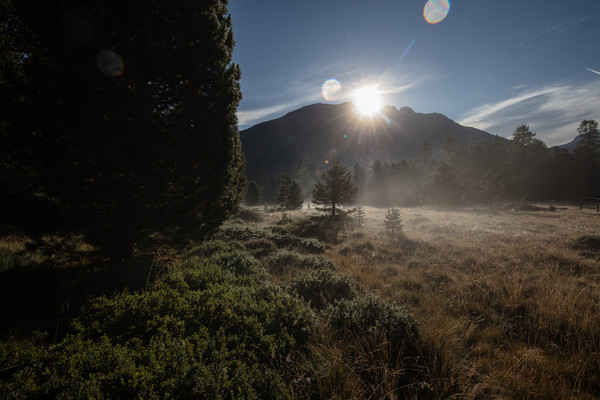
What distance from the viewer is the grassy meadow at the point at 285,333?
249 cm

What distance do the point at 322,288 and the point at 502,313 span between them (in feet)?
12.8

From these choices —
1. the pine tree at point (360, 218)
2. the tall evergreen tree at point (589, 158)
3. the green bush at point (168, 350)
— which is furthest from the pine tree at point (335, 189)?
the tall evergreen tree at point (589, 158)

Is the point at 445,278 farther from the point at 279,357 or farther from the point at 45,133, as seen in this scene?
the point at 45,133

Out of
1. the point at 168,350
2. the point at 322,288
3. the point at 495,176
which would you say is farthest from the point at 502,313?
the point at 495,176

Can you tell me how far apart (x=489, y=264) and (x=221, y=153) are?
10.3 metres

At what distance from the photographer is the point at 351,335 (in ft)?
12.2

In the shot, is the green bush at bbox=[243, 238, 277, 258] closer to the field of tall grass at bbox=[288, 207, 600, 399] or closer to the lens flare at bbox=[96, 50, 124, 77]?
the field of tall grass at bbox=[288, 207, 600, 399]

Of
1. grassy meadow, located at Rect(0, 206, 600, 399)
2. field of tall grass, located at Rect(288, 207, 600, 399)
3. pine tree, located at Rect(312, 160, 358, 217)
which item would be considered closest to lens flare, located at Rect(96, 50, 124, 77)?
grassy meadow, located at Rect(0, 206, 600, 399)

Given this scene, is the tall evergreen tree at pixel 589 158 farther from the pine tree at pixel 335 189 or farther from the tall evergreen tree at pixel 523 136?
the pine tree at pixel 335 189

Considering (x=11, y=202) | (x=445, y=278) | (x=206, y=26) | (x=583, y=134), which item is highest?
(x=583, y=134)

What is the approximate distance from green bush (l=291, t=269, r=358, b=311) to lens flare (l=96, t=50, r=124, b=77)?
6.98m

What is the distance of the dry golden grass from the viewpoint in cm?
295

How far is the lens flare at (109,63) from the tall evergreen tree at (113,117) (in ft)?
0.07

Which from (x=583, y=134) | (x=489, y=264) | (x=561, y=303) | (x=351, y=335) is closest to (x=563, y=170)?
(x=583, y=134)
